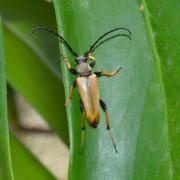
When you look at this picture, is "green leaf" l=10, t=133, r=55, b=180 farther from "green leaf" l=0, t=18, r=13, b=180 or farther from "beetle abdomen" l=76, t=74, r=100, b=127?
"green leaf" l=0, t=18, r=13, b=180

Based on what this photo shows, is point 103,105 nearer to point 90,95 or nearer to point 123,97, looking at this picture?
point 123,97

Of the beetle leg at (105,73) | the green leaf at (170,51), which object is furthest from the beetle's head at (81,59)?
the green leaf at (170,51)

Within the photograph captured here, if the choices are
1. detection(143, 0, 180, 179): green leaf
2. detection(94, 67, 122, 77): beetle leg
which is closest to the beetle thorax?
detection(94, 67, 122, 77): beetle leg

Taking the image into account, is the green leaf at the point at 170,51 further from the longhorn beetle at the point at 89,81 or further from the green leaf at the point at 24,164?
the green leaf at the point at 24,164

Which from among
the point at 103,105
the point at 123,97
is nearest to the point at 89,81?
the point at 103,105

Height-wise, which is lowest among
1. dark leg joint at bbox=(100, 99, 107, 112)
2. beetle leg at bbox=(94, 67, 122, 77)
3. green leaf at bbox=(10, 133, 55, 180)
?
green leaf at bbox=(10, 133, 55, 180)
